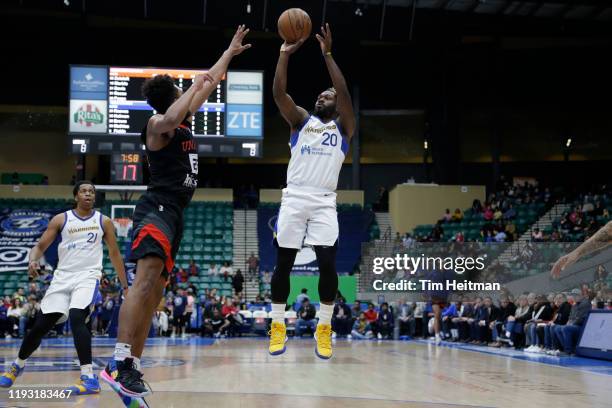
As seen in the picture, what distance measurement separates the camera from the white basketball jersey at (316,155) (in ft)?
20.7

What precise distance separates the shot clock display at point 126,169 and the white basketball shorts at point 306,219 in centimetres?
1482

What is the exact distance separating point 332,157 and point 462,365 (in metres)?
5.62

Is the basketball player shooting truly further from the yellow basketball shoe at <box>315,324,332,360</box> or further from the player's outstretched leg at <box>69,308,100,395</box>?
the player's outstretched leg at <box>69,308,100,395</box>

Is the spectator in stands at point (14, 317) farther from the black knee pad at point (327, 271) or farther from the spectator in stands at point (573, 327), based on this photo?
the black knee pad at point (327, 271)

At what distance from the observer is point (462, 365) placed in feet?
35.8

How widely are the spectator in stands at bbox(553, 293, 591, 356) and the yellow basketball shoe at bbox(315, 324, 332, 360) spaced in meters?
8.68

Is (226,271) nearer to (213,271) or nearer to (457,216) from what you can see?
(213,271)

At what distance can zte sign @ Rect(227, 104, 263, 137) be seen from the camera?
851 inches

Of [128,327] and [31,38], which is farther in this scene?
[31,38]

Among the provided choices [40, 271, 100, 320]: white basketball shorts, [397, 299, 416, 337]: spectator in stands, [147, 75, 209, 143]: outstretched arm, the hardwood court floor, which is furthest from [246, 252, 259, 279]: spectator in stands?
[147, 75, 209, 143]: outstretched arm

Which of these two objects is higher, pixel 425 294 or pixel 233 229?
pixel 233 229

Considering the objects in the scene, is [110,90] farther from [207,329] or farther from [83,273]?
[83,273]

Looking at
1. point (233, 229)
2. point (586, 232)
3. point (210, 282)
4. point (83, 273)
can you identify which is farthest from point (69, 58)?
point (83, 273)

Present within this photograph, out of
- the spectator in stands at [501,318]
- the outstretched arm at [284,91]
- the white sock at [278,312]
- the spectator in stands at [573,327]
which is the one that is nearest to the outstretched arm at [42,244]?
the white sock at [278,312]
